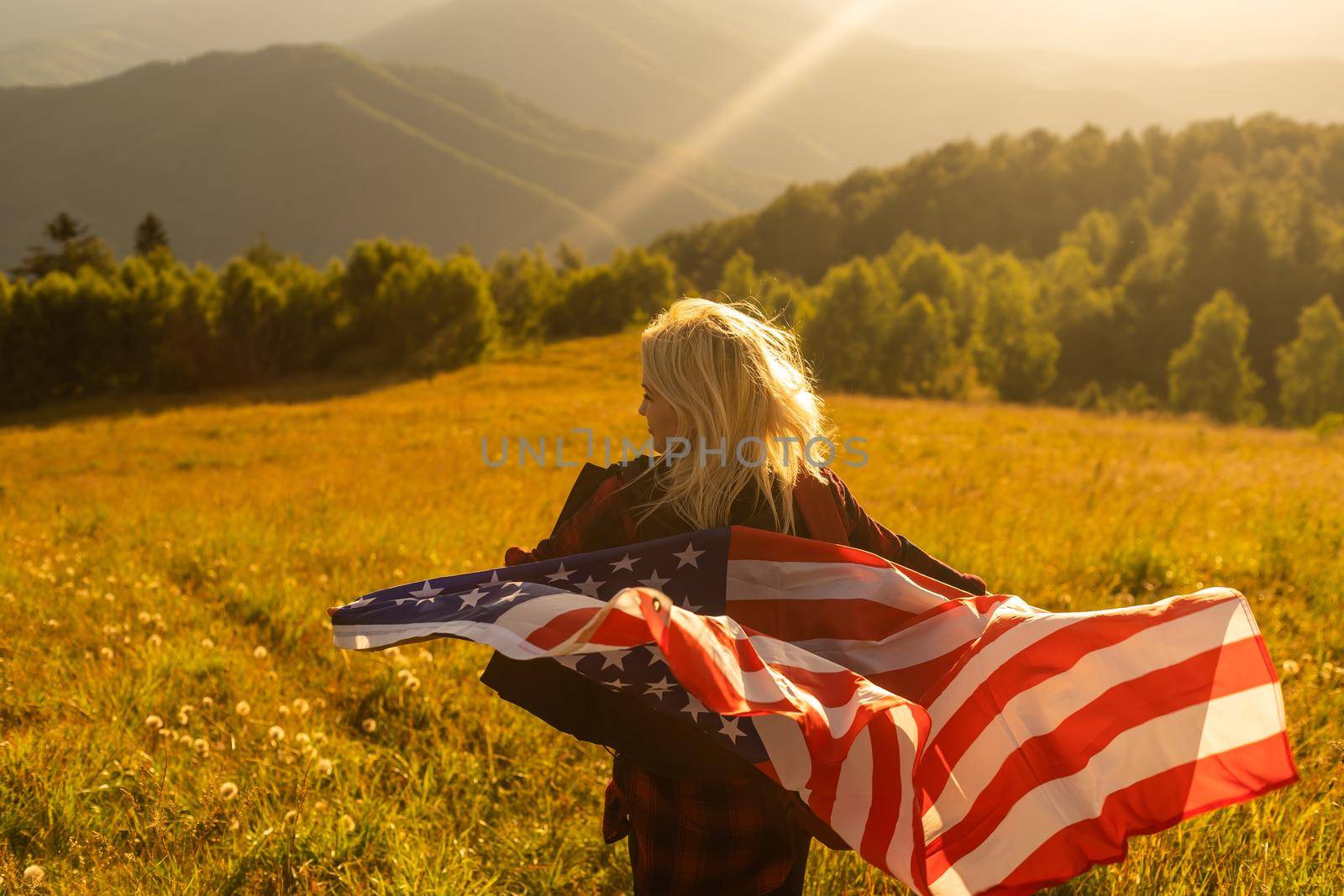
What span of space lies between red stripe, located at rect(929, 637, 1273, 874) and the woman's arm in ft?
1.98

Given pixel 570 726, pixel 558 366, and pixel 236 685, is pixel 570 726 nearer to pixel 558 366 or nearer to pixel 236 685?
pixel 236 685

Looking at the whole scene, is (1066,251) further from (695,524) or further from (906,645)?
(695,524)

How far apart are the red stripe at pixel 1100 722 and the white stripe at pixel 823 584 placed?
0.53 meters

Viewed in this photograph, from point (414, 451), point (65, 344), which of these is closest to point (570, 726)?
point (414, 451)

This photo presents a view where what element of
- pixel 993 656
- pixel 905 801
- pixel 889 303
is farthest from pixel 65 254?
pixel 905 801

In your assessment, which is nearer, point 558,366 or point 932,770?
point 932,770

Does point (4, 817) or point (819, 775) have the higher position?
point (819, 775)

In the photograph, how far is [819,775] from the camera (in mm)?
2189

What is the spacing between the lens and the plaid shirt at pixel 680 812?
2516 mm

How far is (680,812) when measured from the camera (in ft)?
8.39

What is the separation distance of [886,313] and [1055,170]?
7266 centimetres

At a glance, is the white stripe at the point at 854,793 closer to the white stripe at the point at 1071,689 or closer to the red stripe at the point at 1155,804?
the white stripe at the point at 1071,689

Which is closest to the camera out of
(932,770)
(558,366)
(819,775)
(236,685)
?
(819,775)

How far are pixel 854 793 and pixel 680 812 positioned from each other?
2.06 feet
